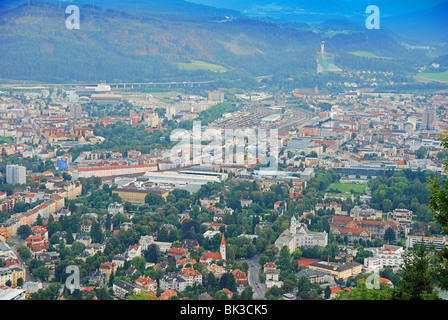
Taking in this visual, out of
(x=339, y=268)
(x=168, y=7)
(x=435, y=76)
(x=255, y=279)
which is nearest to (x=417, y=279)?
(x=255, y=279)

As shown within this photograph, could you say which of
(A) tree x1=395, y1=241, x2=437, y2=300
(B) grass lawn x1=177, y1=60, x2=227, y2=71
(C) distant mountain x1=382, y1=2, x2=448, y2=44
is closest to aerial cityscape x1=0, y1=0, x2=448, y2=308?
(A) tree x1=395, y1=241, x2=437, y2=300

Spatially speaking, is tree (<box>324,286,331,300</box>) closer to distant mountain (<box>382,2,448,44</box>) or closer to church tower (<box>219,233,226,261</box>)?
church tower (<box>219,233,226,261</box>)

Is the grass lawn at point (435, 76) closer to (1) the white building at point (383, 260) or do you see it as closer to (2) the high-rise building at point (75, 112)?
(2) the high-rise building at point (75, 112)

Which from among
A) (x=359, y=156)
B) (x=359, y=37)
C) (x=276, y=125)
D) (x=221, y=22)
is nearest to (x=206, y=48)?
(x=221, y=22)

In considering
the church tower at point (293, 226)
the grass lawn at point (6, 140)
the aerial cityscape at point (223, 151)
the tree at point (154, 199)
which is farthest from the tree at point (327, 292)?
the grass lawn at point (6, 140)

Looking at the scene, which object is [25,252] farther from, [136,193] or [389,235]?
[389,235]
